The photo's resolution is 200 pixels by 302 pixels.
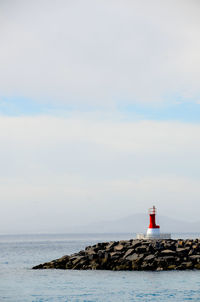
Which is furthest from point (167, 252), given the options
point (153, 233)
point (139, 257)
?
point (153, 233)

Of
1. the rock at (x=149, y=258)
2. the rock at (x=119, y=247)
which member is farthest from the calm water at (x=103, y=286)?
the rock at (x=119, y=247)

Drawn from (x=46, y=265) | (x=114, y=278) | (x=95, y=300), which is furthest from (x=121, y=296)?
(x=46, y=265)

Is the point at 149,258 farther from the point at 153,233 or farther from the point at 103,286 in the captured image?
the point at 103,286

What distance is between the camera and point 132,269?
3616cm

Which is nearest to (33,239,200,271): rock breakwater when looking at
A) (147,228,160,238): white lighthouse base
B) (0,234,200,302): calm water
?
(147,228,160,238): white lighthouse base

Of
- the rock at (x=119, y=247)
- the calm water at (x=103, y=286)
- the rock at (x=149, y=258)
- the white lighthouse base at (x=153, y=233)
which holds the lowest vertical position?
the calm water at (x=103, y=286)

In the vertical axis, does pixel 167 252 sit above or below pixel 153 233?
below

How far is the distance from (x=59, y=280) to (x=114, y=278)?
3551 millimetres

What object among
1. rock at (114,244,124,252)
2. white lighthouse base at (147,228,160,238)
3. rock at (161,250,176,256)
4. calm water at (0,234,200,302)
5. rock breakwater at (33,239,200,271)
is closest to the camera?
calm water at (0,234,200,302)

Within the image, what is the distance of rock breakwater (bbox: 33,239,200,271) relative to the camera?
35.9 metres

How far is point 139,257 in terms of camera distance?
3644cm

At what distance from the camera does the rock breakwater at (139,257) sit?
35906 mm

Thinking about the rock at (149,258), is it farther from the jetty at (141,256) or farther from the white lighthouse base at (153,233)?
the white lighthouse base at (153,233)

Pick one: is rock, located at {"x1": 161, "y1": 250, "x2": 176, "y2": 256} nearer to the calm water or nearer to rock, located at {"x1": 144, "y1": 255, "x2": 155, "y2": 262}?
rock, located at {"x1": 144, "y1": 255, "x2": 155, "y2": 262}
